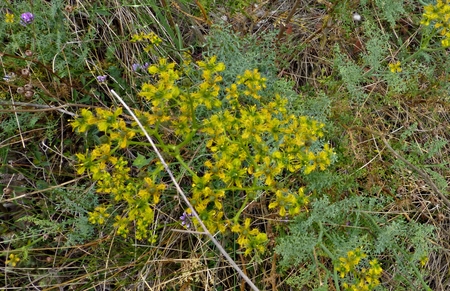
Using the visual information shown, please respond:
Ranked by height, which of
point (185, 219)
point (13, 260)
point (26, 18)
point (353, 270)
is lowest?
point (13, 260)

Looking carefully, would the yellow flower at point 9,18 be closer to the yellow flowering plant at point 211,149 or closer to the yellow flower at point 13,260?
the yellow flowering plant at point 211,149

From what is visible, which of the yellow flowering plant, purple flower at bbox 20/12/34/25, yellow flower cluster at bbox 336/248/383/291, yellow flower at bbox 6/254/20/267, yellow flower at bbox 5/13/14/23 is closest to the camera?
the yellow flowering plant

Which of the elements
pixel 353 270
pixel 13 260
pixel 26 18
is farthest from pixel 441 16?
pixel 13 260

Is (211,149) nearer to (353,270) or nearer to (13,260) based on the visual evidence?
(353,270)

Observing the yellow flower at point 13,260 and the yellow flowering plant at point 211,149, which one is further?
the yellow flower at point 13,260

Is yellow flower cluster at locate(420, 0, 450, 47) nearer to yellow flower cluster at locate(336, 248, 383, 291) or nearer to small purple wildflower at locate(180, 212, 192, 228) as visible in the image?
yellow flower cluster at locate(336, 248, 383, 291)

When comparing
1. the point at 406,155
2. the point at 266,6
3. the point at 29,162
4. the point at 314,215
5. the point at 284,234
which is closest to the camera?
the point at 314,215

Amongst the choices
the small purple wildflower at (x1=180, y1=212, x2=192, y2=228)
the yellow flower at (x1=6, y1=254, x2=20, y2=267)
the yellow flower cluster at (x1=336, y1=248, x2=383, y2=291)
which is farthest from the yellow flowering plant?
the yellow flower at (x1=6, y1=254, x2=20, y2=267)

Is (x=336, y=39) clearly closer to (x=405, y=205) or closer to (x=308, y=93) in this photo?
(x=308, y=93)

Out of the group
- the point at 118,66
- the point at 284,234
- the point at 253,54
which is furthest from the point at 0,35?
the point at 284,234

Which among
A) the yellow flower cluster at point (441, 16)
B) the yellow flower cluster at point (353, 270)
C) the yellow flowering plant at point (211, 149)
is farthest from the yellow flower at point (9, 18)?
the yellow flower cluster at point (441, 16)

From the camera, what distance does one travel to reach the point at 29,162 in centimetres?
262

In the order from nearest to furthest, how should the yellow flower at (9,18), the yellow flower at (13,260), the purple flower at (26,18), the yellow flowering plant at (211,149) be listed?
1. the yellow flowering plant at (211,149)
2. the yellow flower at (13,260)
3. the yellow flower at (9,18)
4. the purple flower at (26,18)

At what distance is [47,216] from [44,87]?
0.74 metres
